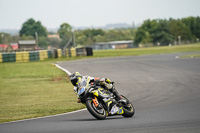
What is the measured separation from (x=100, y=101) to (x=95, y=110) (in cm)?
49

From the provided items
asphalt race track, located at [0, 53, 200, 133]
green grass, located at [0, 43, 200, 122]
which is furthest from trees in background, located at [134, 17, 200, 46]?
asphalt race track, located at [0, 53, 200, 133]

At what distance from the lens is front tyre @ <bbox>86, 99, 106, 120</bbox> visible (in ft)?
31.0

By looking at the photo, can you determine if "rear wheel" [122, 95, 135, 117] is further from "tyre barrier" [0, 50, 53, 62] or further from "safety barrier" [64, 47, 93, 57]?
"safety barrier" [64, 47, 93, 57]

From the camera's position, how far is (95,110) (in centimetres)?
952

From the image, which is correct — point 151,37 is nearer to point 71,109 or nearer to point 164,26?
point 164,26

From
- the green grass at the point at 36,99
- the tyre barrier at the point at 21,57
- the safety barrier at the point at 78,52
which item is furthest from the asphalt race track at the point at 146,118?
the safety barrier at the point at 78,52

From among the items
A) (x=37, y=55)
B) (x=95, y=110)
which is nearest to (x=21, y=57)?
(x=37, y=55)

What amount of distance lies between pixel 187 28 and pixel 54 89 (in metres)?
136

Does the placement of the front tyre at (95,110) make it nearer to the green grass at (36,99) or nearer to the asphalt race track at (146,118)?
the asphalt race track at (146,118)

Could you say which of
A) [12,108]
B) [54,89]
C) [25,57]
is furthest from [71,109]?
[25,57]

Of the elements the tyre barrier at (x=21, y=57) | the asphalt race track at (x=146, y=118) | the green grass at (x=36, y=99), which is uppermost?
the tyre barrier at (x=21, y=57)

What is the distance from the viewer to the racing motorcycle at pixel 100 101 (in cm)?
956

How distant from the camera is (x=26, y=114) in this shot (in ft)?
40.2

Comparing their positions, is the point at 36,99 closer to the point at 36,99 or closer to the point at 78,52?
the point at 36,99
